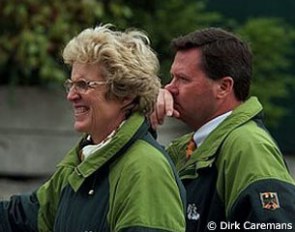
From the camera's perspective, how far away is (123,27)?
24.7 feet

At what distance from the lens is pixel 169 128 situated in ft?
25.7

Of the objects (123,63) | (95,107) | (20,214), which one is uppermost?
(123,63)

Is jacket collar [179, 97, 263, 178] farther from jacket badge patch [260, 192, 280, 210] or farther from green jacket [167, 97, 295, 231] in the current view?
jacket badge patch [260, 192, 280, 210]

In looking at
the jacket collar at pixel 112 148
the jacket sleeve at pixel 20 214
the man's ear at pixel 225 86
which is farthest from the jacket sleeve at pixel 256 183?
the jacket sleeve at pixel 20 214

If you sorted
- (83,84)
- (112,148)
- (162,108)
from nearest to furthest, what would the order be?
(112,148)
(83,84)
(162,108)

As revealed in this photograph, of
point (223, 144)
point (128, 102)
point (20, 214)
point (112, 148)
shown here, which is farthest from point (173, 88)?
point (20, 214)

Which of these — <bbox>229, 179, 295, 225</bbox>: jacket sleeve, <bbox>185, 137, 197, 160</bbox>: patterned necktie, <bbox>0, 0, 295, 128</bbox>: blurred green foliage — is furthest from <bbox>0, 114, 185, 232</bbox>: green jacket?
<bbox>0, 0, 295, 128</bbox>: blurred green foliage

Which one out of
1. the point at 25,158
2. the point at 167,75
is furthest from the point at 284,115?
the point at 25,158

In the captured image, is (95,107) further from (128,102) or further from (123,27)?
(123,27)

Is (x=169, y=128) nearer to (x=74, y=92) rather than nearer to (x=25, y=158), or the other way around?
(x=25, y=158)

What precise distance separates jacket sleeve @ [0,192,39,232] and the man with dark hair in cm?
56

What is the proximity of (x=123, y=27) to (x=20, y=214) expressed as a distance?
362 cm

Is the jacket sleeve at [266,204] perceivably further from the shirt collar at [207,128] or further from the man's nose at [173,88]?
the man's nose at [173,88]

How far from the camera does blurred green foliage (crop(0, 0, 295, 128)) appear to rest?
741 centimetres
